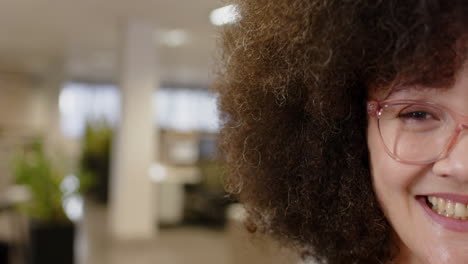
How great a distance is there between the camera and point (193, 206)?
24.2 feet

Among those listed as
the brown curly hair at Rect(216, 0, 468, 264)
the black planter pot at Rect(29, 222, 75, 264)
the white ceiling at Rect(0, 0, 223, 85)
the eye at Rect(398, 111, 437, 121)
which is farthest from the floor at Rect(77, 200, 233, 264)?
the eye at Rect(398, 111, 437, 121)

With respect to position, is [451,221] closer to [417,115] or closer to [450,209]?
[450,209]

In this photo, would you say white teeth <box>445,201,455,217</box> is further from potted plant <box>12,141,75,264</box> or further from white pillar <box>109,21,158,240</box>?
white pillar <box>109,21,158,240</box>

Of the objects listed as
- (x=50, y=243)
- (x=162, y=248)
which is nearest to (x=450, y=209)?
(x=50, y=243)

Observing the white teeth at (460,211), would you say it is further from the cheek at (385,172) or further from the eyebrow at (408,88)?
the eyebrow at (408,88)

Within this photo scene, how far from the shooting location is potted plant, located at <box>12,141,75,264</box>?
4.17 meters

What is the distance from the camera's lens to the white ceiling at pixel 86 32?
589 cm

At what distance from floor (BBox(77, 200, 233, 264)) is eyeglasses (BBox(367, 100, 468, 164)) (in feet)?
13.0

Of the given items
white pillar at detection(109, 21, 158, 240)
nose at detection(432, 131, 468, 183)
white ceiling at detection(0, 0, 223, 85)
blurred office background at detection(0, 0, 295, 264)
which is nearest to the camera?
nose at detection(432, 131, 468, 183)

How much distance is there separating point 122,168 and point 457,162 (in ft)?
18.8

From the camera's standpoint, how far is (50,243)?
418cm

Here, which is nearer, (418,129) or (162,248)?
(418,129)

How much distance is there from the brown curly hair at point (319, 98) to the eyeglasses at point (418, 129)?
1.5 inches

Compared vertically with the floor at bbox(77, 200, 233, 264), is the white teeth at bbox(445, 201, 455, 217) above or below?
above
